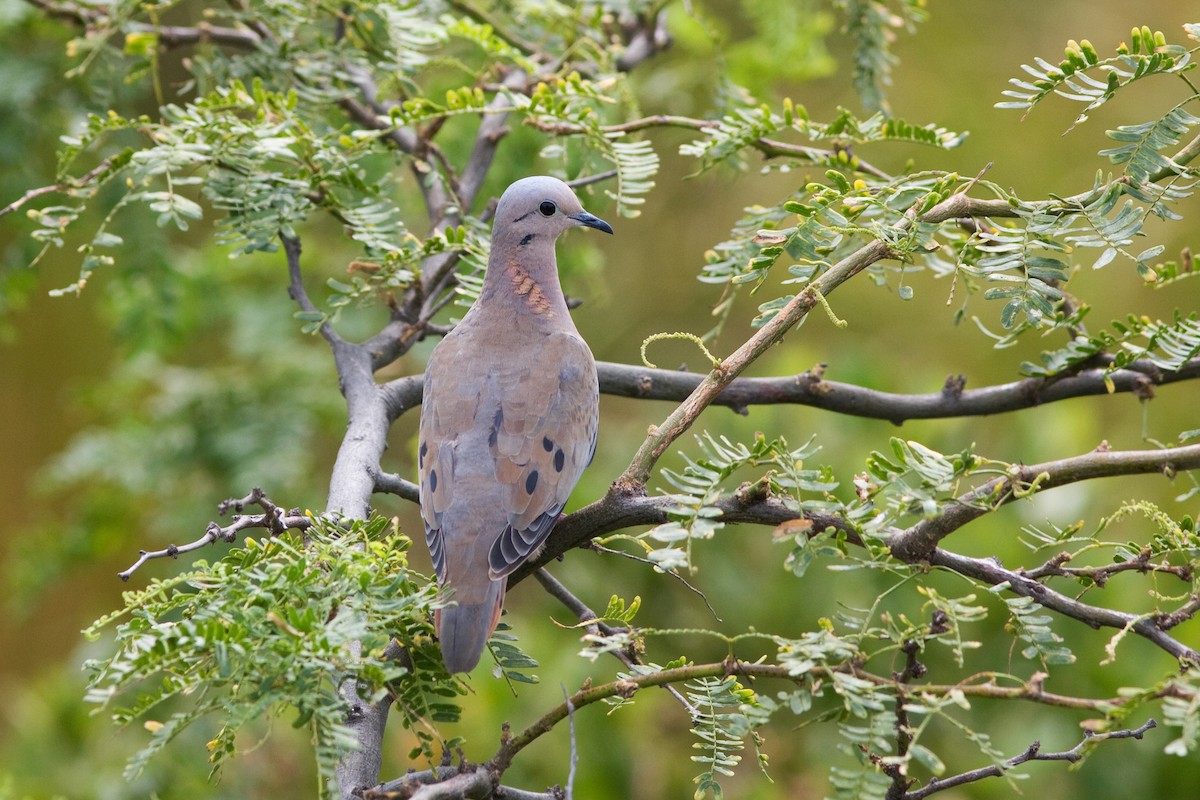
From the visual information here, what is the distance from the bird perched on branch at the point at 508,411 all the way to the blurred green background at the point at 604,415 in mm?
573

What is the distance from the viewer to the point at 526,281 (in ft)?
8.40

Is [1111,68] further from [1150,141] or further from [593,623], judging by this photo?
[593,623]

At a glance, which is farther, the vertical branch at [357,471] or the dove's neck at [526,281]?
the dove's neck at [526,281]

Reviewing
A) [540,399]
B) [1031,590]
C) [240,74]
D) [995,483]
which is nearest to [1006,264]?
[995,483]

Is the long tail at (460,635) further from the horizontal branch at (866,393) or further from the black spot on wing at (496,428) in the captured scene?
the horizontal branch at (866,393)

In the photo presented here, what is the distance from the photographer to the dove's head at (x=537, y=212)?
255 cm

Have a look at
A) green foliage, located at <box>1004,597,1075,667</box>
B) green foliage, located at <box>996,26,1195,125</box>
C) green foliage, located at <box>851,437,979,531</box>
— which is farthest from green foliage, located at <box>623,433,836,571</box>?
green foliage, located at <box>996,26,1195,125</box>

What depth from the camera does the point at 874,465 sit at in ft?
4.73

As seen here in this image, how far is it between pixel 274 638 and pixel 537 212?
150 cm

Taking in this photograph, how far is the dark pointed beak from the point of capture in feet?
8.34

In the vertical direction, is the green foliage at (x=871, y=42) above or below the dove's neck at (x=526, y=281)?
above

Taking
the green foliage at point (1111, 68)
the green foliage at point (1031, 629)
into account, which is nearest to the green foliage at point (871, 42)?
the green foliage at point (1111, 68)

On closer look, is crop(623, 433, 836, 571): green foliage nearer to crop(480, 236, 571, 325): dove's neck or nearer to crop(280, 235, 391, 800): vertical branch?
crop(280, 235, 391, 800): vertical branch

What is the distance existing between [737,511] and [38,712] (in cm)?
482
